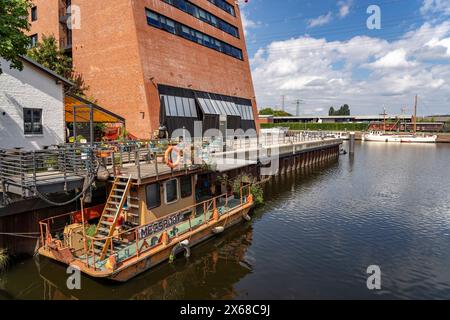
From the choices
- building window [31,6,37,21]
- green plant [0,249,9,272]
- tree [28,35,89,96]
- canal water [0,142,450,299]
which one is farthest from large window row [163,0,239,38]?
green plant [0,249,9,272]

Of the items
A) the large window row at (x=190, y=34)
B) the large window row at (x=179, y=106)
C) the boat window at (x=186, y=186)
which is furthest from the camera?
the large window row at (x=190, y=34)

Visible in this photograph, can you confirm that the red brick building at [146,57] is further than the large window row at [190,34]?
No

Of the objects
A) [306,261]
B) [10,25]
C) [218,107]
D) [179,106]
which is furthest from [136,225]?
[218,107]

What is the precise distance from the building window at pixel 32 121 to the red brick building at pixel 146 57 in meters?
10.0

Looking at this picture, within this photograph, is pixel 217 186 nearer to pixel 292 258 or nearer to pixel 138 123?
pixel 292 258

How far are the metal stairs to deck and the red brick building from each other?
15369mm

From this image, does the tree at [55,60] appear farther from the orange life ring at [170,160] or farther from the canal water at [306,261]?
the canal water at [306,261]

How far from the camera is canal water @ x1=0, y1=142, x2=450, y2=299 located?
1160 cm

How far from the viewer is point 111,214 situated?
42.4 feet

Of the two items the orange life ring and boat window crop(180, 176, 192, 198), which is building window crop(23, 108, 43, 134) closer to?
the orange life ring

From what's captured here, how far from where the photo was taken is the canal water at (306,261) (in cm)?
1160

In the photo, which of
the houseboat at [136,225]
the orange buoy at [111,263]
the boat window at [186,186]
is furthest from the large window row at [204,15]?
the orange buoy at [111,263]

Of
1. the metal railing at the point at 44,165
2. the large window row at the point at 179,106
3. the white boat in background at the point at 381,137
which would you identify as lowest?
the metal railing at the point at 44,165
